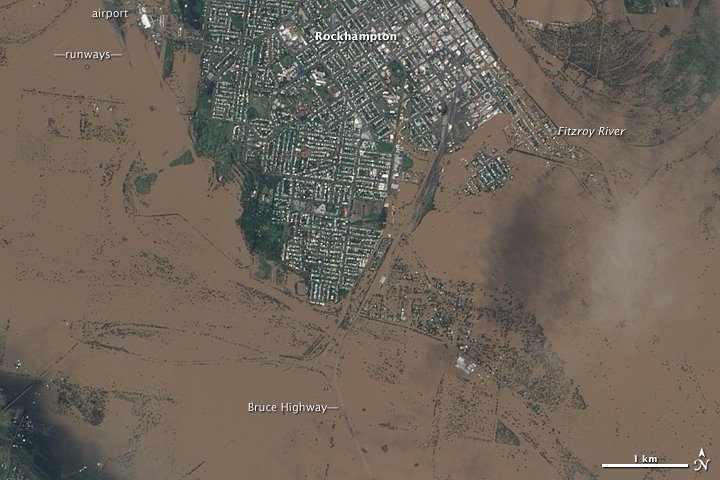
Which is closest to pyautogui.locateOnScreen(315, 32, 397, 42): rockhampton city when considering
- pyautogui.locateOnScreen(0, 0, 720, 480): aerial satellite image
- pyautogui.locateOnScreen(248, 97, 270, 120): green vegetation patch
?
pyautogui.locateOnScreen(0, 0, 720, 480): aerial satellite image

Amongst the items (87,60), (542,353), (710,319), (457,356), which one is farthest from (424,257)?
(87,60)

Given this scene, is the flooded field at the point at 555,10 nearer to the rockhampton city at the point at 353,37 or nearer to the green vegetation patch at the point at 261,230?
the rockhampton city at the point at 353,37

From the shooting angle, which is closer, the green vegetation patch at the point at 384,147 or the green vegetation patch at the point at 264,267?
the green vegetation patch at the point at 264,267

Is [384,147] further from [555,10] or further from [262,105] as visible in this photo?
[555,10]

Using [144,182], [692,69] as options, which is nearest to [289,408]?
[144,182]

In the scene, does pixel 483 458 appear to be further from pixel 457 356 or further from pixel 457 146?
pixel 457 146

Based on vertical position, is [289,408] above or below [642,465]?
above

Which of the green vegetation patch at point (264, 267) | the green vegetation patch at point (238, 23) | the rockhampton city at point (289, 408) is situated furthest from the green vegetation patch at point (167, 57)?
the rockhampton city at point (289, 408)
